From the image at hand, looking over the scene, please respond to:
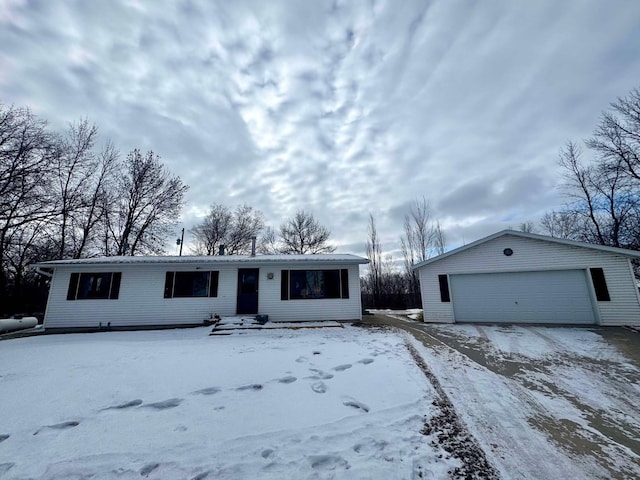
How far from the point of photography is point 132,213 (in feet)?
55.0

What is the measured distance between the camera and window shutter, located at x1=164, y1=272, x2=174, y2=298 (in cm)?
973

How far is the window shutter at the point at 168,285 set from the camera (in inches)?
383

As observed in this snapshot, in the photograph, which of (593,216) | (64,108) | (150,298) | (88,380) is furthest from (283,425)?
(593,216)

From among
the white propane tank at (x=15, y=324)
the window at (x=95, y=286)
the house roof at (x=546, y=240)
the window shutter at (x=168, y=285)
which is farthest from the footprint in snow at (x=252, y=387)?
the white propane tank at (x=15, y=324)

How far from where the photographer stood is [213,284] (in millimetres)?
9867

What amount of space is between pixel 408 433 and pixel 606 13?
10.0 metres

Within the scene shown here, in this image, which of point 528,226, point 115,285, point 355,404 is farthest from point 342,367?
point 528,226

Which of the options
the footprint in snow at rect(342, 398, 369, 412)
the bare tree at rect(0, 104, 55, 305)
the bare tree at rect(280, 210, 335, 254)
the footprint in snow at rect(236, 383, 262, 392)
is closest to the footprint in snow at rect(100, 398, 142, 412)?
the footprint in snow at rect(236, 383, 262, 392)

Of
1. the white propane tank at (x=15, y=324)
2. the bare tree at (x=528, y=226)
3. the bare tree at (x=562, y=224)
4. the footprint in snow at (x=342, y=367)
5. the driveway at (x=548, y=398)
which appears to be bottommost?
the driveway at (x=548, y=398)

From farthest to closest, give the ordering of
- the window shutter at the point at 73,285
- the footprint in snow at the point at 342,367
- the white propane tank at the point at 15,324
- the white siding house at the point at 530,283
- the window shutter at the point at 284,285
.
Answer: the white propane tank at the point at 15,324 → the window shutter at the point at 284,285 → the window shutter at the point at 73,285 → the white siding house at the point at 530,283 → the footprint in snow at the point at 342,367

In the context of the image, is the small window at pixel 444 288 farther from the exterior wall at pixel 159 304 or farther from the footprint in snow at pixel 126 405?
the footprint in snow at pixel 126 405

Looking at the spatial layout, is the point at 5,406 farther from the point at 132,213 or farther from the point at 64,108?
the point at 132,213

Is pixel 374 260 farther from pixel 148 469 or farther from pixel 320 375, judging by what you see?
pixel 148 469

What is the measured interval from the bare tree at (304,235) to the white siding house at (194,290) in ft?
43.6
